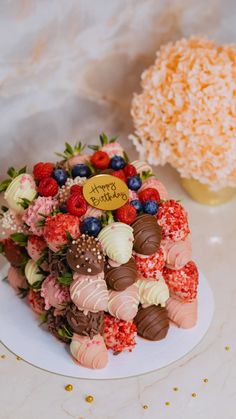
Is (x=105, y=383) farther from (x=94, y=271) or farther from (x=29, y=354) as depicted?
(x=94, y=271)

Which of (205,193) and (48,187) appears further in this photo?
(205,193)

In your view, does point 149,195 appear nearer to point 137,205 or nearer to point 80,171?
point 137,205

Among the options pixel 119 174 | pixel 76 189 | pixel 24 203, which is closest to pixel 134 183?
pixel 119 174

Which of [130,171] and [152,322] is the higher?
[130,171]

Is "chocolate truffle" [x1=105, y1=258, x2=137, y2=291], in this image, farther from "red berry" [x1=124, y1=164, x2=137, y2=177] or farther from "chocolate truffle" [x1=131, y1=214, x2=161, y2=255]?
"red berry" [x1=124, y1=164, x2=137, y2=177]

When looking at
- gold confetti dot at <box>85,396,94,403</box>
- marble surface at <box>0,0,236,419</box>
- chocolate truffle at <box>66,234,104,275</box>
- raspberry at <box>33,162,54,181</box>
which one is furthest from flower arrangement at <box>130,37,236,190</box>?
gold confetti dot at <box>85,396,94,403</box>

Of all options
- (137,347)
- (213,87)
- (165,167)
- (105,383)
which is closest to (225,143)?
(213,87)
